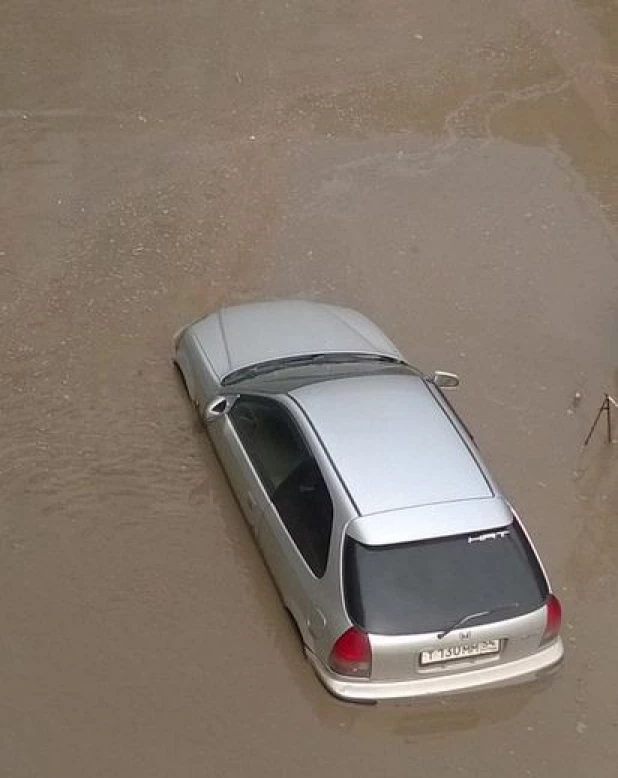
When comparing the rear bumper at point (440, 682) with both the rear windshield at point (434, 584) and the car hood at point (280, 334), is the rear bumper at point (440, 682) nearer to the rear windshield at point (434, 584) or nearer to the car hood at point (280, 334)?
the rear windshield at point (434, 584)

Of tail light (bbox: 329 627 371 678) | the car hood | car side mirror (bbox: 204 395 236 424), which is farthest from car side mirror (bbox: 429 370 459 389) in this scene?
tail light (bbox: 329 627 371 678)

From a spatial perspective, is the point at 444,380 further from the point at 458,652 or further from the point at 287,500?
the point at 458,652

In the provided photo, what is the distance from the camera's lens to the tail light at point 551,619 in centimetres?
698

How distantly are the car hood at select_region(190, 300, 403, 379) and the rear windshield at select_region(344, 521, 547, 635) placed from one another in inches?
97.7

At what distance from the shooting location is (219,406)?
8336 millimetres

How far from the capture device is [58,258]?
11367mm

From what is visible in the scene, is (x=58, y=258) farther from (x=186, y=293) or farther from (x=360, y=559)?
(x=360, y=559)

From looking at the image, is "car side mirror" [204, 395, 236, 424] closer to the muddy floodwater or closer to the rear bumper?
the muddy floodwater

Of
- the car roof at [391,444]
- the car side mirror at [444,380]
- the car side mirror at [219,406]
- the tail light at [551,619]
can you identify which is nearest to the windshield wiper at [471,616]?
the tail light at [551,619]

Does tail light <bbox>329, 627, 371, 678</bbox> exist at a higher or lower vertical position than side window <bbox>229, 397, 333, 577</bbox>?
lower

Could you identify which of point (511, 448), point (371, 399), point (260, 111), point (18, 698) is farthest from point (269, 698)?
point (260, 111)

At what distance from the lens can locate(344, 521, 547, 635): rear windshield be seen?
22.0 feet

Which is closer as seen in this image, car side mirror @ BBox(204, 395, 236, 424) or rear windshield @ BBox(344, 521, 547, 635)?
rear windshield @ BBox(344, 521, 547, 635)

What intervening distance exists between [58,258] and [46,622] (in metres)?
4.71
